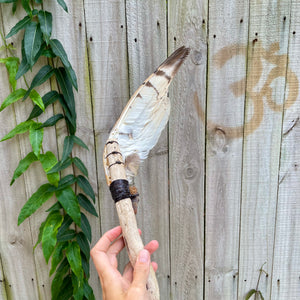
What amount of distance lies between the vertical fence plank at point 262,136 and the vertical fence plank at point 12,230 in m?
0.91

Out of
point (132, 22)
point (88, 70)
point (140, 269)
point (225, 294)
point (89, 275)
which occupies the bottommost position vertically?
point (225, 294)

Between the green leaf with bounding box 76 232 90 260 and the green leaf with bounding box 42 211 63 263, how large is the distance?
0.09 metres

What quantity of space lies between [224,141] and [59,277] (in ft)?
2.81

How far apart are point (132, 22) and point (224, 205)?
0.79 m

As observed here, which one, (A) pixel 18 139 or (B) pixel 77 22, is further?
(A) pixel 18 139

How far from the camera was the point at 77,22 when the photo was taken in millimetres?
1044

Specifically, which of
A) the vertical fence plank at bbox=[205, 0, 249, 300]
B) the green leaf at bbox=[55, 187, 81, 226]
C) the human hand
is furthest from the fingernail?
the vertical fence plank at bbox=[205, 0, 249, 300]

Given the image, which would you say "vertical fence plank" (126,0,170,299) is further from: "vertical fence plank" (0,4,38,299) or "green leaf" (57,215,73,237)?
"vertical fence plank" (0,4,38,299)

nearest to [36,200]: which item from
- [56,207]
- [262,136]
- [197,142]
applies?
[56,207]

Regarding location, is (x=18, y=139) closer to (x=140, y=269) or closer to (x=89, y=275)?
(x=89, y=275)

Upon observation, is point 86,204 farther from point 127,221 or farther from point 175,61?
point 175,61

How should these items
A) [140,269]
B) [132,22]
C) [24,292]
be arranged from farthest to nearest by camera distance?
[24,292] < [132,22] < [140,269]

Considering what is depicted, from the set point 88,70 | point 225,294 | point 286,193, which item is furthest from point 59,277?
point 286,193

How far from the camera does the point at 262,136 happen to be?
114 centimetres
